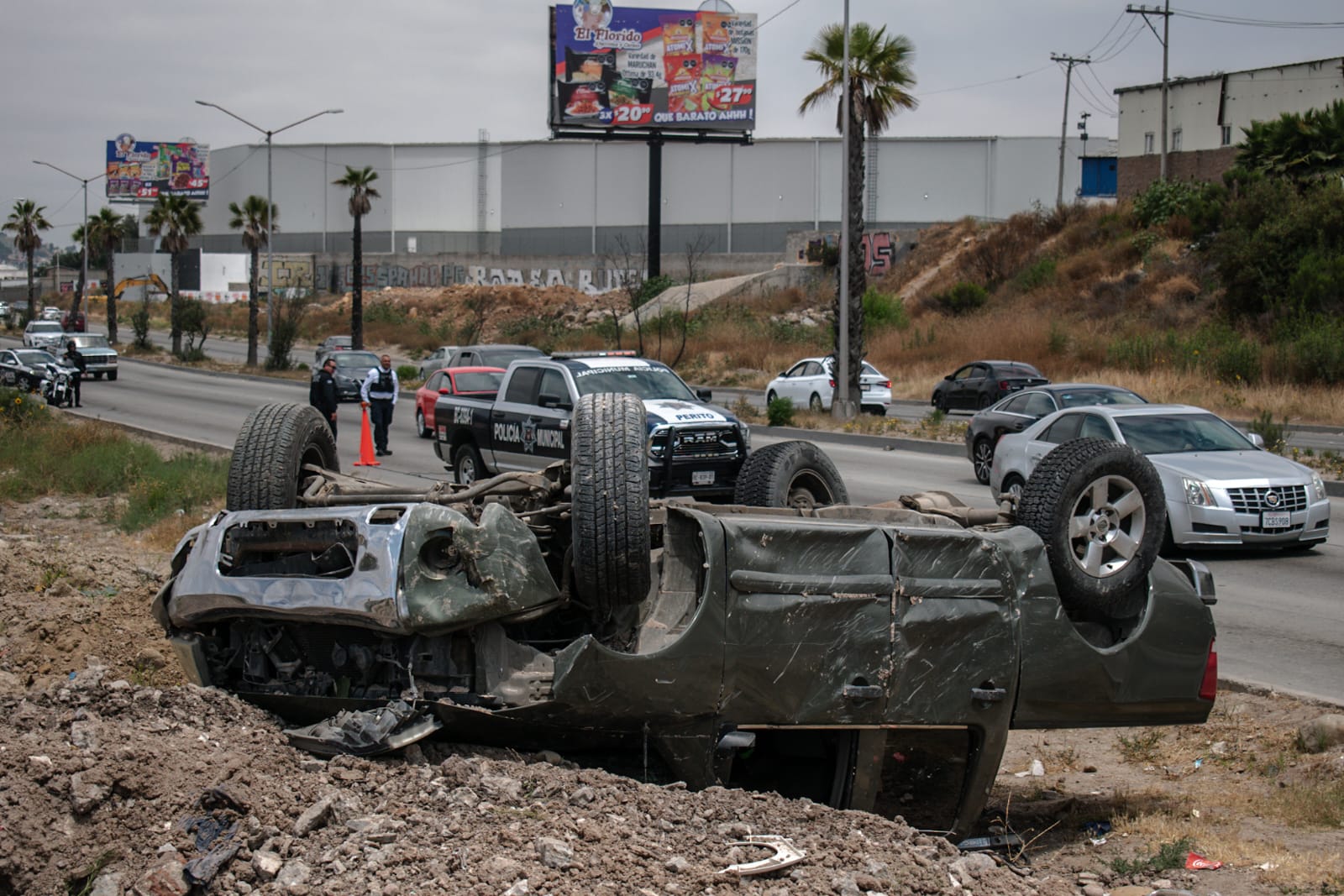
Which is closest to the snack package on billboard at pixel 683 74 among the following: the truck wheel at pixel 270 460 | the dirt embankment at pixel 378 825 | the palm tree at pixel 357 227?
the palm tree at pixel 357 227

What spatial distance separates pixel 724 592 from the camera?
5027 millimetres

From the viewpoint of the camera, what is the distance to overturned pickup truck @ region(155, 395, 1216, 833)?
16.4 feet

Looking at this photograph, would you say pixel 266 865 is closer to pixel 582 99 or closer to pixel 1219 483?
pixel 1219 483

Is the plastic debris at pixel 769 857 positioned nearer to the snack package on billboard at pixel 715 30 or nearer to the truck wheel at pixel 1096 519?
the truck wheel at pixel 1096 519

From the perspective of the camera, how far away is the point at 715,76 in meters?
63.4

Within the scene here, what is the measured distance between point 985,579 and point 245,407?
32.4 metres

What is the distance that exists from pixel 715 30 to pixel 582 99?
7.49 metres

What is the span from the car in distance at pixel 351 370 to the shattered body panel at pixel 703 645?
2841cm

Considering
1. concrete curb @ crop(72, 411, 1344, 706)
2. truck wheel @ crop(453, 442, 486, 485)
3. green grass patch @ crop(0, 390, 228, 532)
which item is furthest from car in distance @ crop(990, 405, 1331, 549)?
green grass patch @ crop(0, 390, 228, 532)

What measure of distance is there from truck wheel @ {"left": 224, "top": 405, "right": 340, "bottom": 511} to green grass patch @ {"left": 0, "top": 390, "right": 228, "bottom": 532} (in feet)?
26.8

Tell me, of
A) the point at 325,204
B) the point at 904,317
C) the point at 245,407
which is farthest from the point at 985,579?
the point at 325,204

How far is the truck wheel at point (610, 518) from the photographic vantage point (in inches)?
203

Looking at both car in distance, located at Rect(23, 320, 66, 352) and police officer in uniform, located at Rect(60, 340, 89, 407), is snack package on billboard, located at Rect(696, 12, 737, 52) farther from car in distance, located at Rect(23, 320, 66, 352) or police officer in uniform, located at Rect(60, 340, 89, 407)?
police officer in uniform, located at Rect(60, 340, 89, 407)

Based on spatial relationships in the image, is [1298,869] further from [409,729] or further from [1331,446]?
[1331,446]
